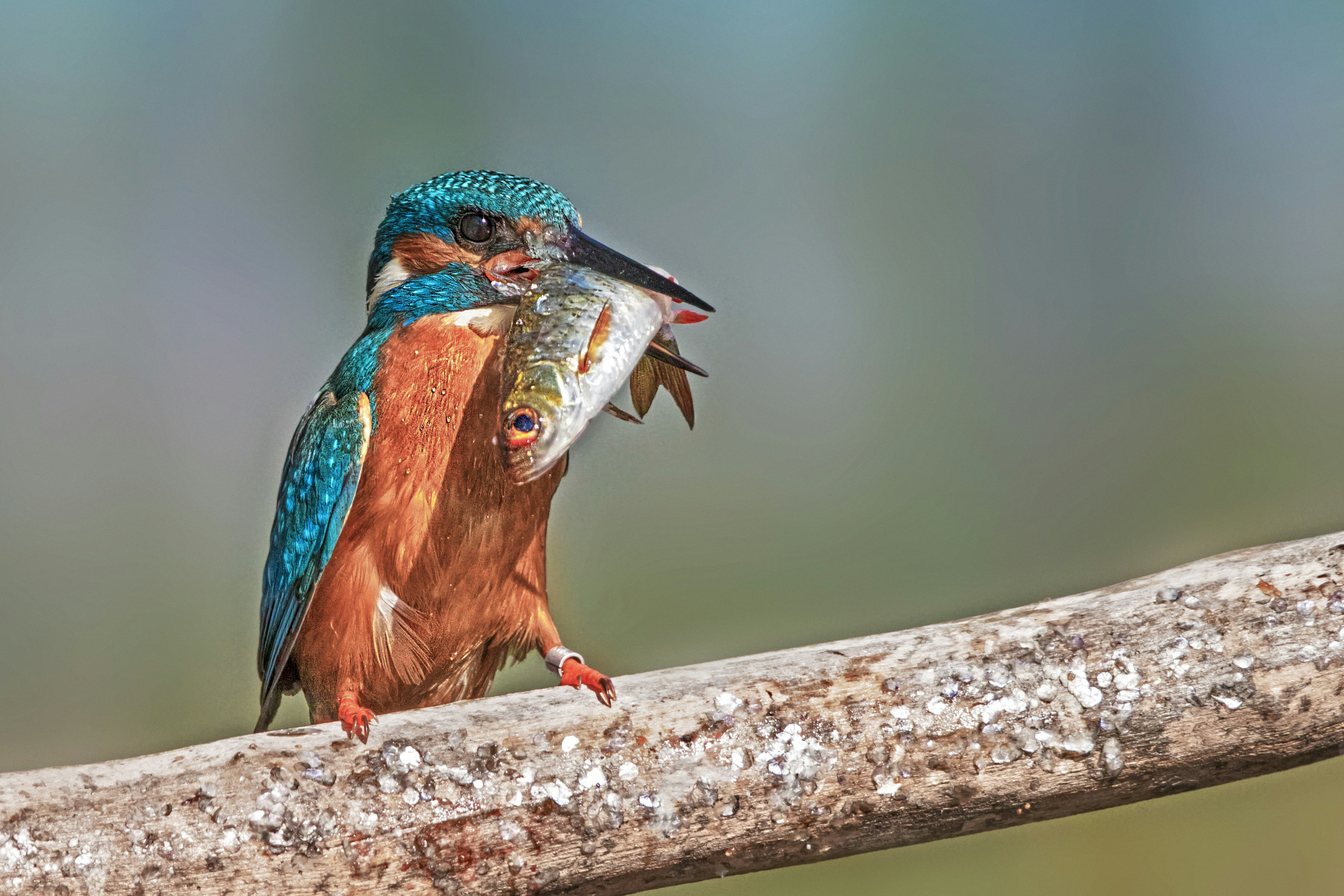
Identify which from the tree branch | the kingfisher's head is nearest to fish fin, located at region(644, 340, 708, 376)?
the kingfisher's head

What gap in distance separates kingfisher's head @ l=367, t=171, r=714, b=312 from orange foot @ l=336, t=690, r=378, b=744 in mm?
672

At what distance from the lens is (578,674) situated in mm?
1519

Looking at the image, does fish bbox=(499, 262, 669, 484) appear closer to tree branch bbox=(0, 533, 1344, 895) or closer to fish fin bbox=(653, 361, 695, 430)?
fish fin bbox=(653, 361, 695, 430)

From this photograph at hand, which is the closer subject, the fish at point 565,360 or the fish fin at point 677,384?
the fish at point 565,360

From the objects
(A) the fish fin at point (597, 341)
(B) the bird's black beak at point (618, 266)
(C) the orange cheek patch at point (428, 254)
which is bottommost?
(A) the fish fin at point (597, 341)

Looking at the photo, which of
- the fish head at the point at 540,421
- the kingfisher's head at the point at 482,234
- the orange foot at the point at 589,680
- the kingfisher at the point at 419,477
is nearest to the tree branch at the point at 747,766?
the orange foot at the point at 589,680

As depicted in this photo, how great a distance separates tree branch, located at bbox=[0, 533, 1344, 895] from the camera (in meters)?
1.24

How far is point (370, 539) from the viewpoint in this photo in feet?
5.30

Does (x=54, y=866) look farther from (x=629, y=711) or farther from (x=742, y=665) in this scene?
(x=742, y=665)

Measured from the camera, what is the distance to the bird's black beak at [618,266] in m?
1.41

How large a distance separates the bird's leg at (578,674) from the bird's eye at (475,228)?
710 millimetres

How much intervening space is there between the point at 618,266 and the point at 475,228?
0.97 feet

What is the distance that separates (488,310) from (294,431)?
0.45 metres

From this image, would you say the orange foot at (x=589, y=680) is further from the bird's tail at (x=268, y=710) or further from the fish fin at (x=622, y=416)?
the bird's tail at (x=268, y=710)
